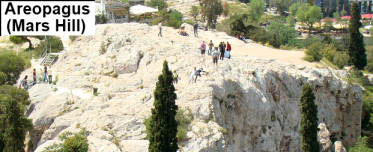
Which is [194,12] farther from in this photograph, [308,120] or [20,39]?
[308,120]

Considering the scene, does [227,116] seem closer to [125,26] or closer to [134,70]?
[134,70]

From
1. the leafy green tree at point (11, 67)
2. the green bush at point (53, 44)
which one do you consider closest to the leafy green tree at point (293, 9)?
the green bush at point (53, 44)

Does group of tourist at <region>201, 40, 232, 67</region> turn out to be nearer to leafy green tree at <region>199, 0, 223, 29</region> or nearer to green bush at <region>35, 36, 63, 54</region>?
green bush at <region>35, 36, 63, 54</region>

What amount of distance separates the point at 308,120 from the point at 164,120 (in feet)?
34.7

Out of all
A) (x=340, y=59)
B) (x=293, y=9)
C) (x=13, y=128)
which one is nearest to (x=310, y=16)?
(x=293, y=9)

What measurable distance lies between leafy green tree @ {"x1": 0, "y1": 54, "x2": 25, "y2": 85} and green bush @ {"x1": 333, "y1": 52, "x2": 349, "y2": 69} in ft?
102

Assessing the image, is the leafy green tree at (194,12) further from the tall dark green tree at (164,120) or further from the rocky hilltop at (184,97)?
the tall dark green tree at (164,120)

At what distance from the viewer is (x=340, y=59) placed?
180ft

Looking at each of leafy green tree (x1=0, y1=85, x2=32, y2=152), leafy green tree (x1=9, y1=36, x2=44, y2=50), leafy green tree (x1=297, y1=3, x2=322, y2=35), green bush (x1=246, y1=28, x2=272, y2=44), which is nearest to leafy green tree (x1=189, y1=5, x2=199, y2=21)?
leafy green tree (x1=297, y1=3, x2=322, y2=35)

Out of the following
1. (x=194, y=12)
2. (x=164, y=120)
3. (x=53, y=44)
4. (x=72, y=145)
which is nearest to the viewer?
(x=72, y=145)

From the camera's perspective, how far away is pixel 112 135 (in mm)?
25734

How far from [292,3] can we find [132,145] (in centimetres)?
9707

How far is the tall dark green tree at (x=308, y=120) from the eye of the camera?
30.8 m

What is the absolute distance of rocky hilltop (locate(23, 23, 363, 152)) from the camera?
26656 mm
